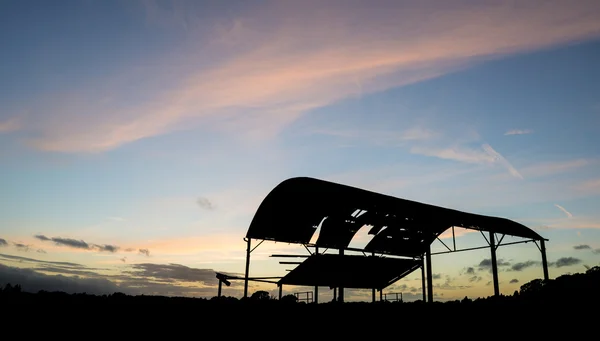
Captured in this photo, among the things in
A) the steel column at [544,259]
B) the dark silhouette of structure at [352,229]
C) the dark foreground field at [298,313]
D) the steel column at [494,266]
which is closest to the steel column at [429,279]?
the dark silhouette of structure at [352,229]

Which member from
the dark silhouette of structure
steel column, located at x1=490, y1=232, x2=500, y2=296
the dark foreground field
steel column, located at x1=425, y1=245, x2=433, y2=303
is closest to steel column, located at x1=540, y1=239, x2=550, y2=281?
the dark silhouette of structure

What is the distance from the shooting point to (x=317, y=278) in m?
28.2

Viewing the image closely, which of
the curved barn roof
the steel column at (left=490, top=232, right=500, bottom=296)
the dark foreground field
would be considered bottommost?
the dark foreground field

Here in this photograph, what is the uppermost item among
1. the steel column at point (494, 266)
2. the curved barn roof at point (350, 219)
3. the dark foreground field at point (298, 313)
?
the curved barn roof at point (350, 219)

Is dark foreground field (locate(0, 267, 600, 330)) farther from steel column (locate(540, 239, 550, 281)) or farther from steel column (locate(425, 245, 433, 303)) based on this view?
steel column (locate(540, 239, 550, 281))

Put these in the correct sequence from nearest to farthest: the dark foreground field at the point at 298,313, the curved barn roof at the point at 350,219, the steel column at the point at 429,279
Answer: the dark foreground field at the point at 298,313, the curved barn roof at the point at 350,219, the steel column at the point at 429,279

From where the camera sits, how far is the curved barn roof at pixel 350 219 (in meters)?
22.7

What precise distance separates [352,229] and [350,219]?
50.2 inches

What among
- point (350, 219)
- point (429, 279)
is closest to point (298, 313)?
point (350, 219)

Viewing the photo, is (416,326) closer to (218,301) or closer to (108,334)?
(218,301)

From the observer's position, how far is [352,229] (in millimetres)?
27047

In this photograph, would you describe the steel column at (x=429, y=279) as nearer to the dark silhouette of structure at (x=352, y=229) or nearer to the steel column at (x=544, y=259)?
the dark silhouette of structure at (x=352, y=229)

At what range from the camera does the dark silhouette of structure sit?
76.4 ft

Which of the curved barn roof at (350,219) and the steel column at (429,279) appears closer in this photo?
the curved barn roof at (350,219)
